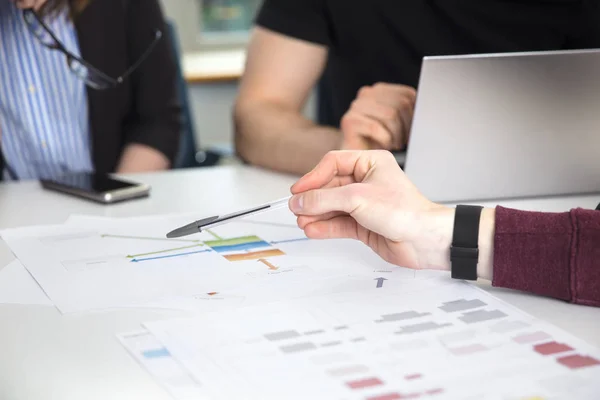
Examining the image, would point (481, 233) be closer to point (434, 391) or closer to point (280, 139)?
point (434, 391)

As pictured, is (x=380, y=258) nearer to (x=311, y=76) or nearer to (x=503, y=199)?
(x=503, y=199)

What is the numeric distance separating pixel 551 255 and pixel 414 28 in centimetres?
80

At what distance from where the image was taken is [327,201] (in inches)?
33.1

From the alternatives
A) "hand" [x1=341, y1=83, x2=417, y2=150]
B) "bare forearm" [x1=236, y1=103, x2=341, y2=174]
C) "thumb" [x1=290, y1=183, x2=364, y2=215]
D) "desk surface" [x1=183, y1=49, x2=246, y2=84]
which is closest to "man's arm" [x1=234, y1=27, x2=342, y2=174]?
"bare forearm" [x1=236, y1=103, x2=341, y2=174]

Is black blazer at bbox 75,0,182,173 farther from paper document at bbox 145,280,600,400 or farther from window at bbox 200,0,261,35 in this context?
window at bbox 200,0,261,35

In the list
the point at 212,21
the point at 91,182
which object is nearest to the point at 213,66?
the point at 212,21

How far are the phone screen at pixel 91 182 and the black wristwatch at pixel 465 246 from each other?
22.6 inches

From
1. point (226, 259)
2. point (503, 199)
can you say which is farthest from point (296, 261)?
point (503, 199)

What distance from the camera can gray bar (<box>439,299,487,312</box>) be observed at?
76 centimetres

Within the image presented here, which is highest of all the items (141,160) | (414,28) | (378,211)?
(414,28)

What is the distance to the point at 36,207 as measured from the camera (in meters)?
1.16

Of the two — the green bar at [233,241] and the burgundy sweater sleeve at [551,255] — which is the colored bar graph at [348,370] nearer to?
the burgundy sweater sleeve at [551,255]

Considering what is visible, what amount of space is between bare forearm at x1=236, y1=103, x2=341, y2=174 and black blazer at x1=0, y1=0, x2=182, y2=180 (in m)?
0.28

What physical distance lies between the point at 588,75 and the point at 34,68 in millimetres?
1140
